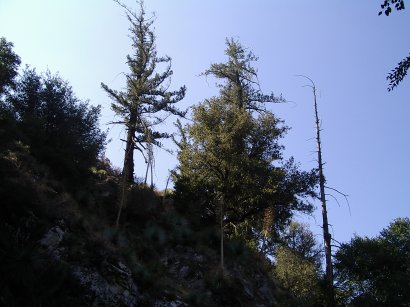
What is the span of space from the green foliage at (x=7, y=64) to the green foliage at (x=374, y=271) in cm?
1958

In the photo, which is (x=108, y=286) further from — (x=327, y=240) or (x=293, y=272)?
(x=293, y=272)

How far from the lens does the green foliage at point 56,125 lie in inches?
730

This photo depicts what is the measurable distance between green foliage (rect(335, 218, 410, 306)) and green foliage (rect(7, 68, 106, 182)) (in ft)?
45.0

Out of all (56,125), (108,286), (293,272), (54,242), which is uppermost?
(56,125)

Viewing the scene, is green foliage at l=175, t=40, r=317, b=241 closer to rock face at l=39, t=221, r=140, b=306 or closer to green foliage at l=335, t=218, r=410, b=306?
green foliage at l=335, t=218, r=410, b=306

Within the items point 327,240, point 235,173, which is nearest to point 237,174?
point 235,173

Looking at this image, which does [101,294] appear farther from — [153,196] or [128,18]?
[128,18]

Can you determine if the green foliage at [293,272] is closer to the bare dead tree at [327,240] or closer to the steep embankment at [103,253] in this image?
the steep embankment at [103,253]

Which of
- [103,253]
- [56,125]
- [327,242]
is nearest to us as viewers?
[103,253]

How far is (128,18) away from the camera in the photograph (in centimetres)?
2464

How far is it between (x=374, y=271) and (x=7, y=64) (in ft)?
76.2

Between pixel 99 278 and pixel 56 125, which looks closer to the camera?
pixel 99 278

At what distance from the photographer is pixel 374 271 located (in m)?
21.2

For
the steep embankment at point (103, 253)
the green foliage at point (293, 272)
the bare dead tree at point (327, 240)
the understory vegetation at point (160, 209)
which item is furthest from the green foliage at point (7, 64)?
the green foliage at point (293, 272)
